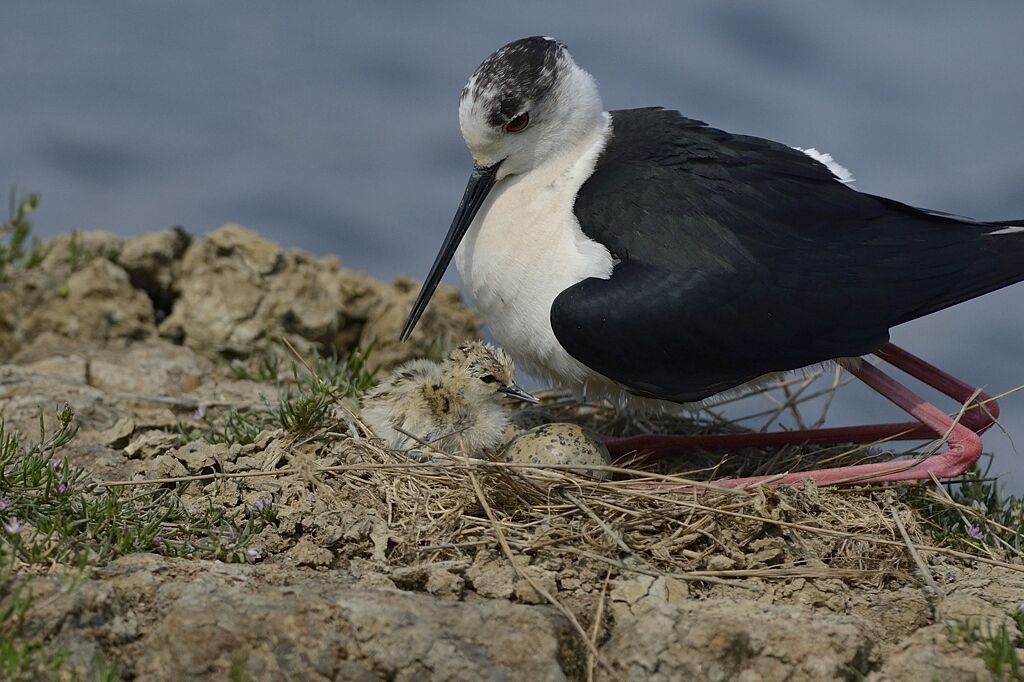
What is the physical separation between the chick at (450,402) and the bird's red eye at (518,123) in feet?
3.31

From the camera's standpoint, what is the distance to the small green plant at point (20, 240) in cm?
654

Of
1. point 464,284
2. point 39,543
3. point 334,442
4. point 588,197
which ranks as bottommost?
point 39,543

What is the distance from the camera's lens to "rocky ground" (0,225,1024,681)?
3.77 m

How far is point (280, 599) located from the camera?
3.89 m

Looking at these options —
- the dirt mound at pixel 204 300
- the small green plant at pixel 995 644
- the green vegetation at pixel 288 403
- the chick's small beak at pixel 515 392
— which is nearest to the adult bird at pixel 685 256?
the chick's small beak at pixel 515 392

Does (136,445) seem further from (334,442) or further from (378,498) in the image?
(378,498)

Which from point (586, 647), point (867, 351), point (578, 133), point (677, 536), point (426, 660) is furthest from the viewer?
point (578, 133)

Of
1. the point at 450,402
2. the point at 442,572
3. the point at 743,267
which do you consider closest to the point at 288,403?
the point at 450,402

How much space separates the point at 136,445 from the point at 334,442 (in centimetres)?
91

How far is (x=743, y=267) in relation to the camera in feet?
17.3

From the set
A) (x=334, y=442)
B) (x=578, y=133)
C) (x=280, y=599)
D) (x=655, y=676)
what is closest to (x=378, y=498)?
(x=334, y=442)

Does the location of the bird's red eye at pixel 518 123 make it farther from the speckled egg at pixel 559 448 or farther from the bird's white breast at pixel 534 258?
the speckled egg at pixel 559 448

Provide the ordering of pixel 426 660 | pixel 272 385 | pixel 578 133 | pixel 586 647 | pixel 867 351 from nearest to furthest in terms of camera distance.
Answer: pixel 426 660 → pixel 586 647 → pixel 867 351 → pixel 578 133 → pixel 272 385

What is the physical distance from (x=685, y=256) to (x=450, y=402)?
1.21 m
